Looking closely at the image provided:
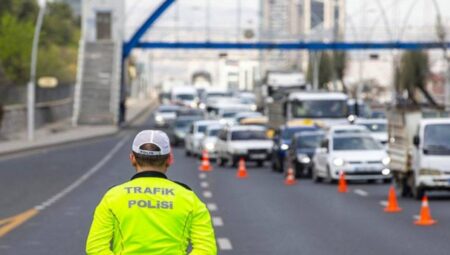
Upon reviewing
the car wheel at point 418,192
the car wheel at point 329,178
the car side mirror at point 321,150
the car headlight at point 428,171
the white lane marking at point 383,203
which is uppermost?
the car headlight at point 428,171

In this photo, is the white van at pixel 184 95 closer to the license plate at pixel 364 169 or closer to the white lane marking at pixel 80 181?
the white lane marking at pixel 80 181

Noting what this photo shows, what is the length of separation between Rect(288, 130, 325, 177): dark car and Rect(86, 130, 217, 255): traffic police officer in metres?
33.8

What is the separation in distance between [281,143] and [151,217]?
127 ft

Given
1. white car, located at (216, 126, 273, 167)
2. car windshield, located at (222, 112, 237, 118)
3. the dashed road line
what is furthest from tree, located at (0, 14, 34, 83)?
the dashed road line

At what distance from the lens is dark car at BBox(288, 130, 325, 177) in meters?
41.2

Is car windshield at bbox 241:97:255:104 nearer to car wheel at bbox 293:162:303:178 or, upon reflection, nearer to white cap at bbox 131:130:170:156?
car wheel at bbox 293:162:303:178

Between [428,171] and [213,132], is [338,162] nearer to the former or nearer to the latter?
[428,171]

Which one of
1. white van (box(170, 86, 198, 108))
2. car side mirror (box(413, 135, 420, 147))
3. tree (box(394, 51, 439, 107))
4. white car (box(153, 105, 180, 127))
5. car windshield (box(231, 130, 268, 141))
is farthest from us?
tree (box(394, 51, 439, 107))

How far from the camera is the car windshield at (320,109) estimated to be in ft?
182

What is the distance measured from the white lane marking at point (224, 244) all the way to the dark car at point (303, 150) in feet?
69.2

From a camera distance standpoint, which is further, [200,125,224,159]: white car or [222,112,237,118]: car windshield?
[222,112,237,118]: car windshield

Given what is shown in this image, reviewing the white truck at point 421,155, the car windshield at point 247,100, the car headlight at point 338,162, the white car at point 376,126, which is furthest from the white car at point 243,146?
the car windshield at point 247,100

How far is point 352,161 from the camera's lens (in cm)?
3697

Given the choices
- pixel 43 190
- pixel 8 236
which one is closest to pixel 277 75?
pixel 43 190
